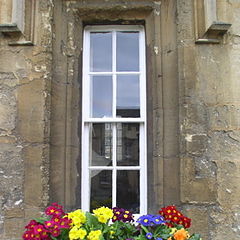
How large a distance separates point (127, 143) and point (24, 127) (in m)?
1.03

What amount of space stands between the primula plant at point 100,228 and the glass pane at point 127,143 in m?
0.99

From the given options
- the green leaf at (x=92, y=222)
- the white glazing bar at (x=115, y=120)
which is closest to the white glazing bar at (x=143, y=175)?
the white glazing bar at (x=115, y=120)

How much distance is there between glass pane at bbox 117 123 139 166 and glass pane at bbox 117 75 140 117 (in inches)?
4.9

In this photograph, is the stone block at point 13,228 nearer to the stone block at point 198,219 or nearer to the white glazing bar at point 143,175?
the white glazing bar at point 143,175

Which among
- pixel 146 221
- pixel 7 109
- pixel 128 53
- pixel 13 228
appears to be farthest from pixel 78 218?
pixel 128 53

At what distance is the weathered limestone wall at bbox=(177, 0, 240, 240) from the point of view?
2934 millimetres

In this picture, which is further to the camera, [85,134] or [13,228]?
[85,134]

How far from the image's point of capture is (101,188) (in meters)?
3.34

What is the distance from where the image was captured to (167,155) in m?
3.16

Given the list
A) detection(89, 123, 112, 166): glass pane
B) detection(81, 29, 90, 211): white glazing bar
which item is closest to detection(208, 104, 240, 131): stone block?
detection(89, 123, 112, 166): glass pane

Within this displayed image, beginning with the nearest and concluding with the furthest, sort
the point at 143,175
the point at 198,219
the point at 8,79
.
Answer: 1. the point at 198,219
2. the point at 8,79
3. the point at 143,175

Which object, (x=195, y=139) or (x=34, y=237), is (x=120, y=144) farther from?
(x=34, y=237)

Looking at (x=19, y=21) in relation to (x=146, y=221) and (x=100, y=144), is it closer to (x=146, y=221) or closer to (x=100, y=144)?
(x=100, y=144)

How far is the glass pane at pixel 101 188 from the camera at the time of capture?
332 cm
